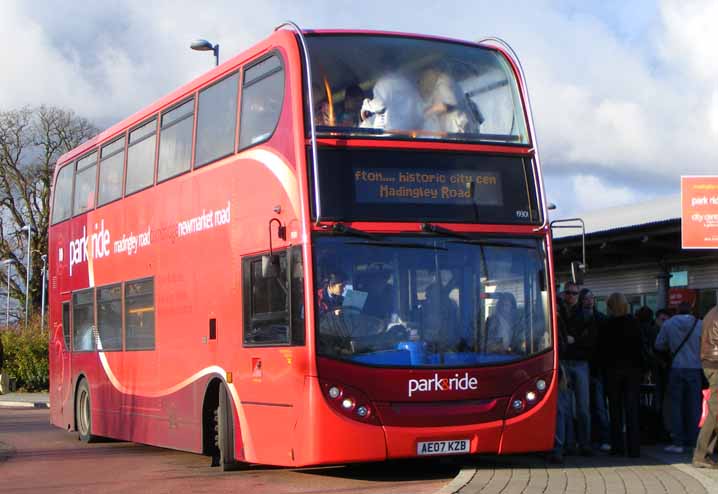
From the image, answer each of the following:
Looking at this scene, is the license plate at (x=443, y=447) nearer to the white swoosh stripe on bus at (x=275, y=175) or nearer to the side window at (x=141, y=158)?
the white swoosh stripe on bus at (x=275, y=175)

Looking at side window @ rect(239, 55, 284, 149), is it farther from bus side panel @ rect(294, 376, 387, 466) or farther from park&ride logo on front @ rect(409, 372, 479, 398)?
park&ride logo on front @ rect(409, 372, 479, 398)

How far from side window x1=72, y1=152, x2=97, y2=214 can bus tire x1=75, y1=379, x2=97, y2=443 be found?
277cm

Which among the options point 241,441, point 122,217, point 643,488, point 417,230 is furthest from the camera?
point 122,217

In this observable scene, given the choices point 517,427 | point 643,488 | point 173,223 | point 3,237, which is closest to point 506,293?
point 517,427

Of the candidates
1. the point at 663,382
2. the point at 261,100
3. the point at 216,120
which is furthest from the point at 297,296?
the point at 663,382

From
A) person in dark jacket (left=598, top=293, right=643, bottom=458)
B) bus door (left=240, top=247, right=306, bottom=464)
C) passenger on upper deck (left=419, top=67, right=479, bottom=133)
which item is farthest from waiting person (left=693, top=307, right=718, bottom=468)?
bus door (left=240, top=247, right=306, bottom=464)

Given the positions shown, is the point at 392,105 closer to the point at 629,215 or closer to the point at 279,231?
the point at 279,231

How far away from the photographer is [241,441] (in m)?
12.3

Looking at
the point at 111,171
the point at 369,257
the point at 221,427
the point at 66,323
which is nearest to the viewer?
the point at 369,257

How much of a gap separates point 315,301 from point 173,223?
13.8ft

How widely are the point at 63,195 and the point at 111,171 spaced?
2.91 meters

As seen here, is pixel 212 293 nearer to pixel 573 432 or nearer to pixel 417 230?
pixel 417 230

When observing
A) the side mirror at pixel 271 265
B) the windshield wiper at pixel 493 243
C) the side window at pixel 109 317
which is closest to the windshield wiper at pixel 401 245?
the windshield wiper at pixel 493 243

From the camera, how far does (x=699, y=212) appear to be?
19797mm
